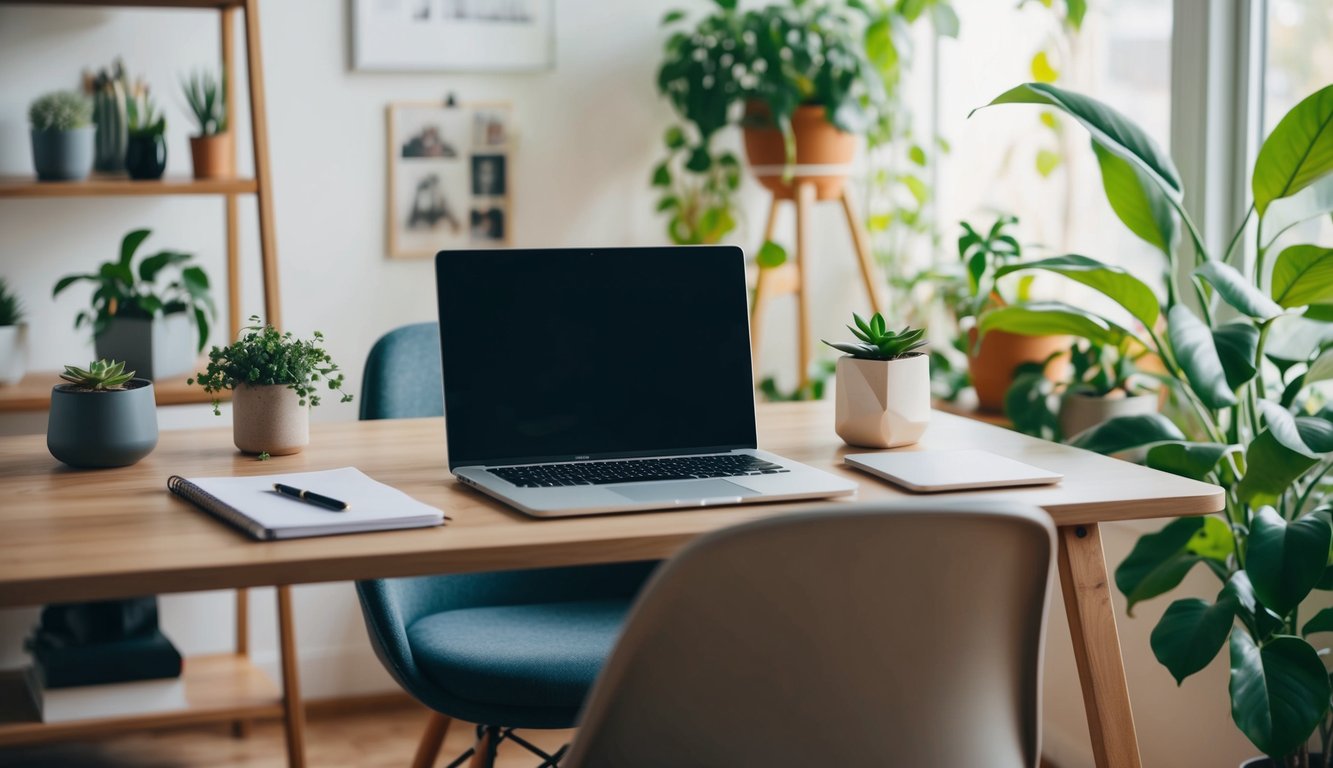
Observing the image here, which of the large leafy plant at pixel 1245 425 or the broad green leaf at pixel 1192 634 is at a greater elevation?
the large leafy plant at pixel 1245 425

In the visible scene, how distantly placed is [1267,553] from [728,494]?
2.45ft

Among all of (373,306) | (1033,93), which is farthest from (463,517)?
(373,306)

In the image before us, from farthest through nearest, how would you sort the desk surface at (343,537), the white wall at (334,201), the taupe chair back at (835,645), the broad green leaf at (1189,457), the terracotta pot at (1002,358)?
the white wall at (334,201) < the terracotta pot at (1002,358) < the broad green leaf at (1189,457) < the desk surface at (343,537) < the taupe chair back at (835,645)

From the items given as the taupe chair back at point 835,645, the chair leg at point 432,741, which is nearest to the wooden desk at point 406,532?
the taupe chair back at point 835,645

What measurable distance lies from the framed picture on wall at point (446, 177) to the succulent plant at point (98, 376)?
1492 mm

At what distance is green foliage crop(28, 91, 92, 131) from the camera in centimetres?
254

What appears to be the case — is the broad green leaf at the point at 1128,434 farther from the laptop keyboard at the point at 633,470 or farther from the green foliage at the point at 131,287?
the green foliage at the point at 131,287

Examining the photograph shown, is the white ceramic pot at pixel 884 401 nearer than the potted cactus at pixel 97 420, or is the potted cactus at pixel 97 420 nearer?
the potted cactus at pixel 97 420

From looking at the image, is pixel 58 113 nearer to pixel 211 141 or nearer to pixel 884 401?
pixel 211 141

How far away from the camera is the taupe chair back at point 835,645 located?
1.06 m

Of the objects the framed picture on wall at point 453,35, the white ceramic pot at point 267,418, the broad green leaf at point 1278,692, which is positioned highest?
the framed picture on wall at point 453,35

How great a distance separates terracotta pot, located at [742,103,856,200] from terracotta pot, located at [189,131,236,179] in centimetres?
108

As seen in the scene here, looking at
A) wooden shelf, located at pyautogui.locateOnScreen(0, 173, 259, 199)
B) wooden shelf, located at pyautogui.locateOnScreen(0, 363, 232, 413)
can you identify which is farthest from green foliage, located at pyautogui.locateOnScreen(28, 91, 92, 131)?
wooden shelf, located at pyautogui.locateOnScreen(0, 363, 232, 413)

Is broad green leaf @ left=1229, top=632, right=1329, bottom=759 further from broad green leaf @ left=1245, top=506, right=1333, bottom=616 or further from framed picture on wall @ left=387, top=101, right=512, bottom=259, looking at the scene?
framed picture on wall @ left=387, top=101, right=512, bottom=259
